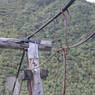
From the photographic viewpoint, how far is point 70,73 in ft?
30.4

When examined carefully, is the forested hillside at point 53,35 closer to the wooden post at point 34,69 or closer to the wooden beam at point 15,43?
the wooden beam at point 15,43

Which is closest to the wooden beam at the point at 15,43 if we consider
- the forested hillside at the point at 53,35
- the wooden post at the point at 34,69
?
the wooden post at the point at 34,69

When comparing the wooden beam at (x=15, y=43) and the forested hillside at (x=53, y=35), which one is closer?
the wooden beam at (x=15, y=43)

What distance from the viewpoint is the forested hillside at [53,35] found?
8461 mm

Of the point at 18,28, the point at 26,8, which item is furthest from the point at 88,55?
the point at 26,8

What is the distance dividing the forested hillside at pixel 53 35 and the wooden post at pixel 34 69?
2868 mm

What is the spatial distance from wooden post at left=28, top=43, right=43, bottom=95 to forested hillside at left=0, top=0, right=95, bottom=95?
9.41ft

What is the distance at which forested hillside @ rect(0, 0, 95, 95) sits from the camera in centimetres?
846

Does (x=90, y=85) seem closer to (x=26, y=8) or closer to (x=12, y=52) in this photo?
(x=12, y=52)

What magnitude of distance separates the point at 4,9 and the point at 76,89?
6.18m

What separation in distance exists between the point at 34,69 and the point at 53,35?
25.1 ft

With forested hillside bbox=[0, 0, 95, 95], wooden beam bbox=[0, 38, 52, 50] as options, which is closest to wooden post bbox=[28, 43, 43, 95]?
wooden beam bbox=[0, 38, 52, 50]

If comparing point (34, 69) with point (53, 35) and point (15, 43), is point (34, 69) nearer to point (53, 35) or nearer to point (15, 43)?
point (15, 43)

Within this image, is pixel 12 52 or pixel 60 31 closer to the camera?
pixel 12 52
